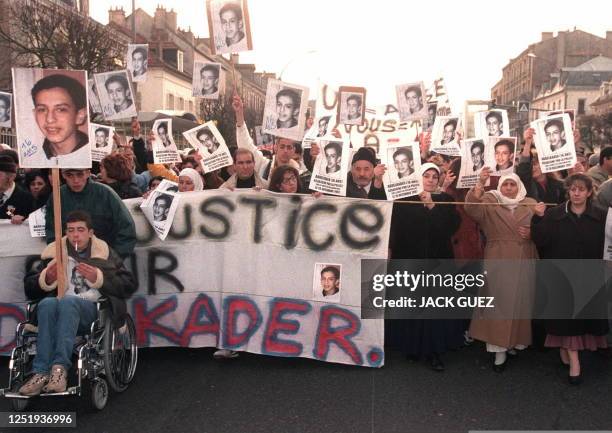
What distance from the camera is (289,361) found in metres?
5.49

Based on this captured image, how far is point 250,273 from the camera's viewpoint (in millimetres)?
5500

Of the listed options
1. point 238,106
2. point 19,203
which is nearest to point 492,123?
point 238,106

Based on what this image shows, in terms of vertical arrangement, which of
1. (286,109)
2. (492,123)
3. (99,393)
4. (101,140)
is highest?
(286,109)

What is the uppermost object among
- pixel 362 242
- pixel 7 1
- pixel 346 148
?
pixel 7 1

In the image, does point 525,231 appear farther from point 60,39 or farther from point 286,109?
point 60,39

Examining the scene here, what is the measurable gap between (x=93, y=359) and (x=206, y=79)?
168 inches

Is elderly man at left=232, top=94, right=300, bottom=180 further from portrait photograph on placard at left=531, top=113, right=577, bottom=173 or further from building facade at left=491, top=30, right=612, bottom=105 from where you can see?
building facade at left=491, top=30, right=612, bottom=105

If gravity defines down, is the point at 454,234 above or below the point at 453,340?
above

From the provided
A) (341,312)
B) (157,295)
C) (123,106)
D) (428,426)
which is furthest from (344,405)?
(123,106)

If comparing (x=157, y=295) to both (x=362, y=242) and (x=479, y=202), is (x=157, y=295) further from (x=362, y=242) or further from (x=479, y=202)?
(x=479, y=202)

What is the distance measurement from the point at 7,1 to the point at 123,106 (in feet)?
61.4

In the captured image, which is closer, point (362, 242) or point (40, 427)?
point (40, 427)

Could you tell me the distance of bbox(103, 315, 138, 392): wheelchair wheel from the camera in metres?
4.42

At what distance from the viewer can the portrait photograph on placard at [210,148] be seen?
6.57m
